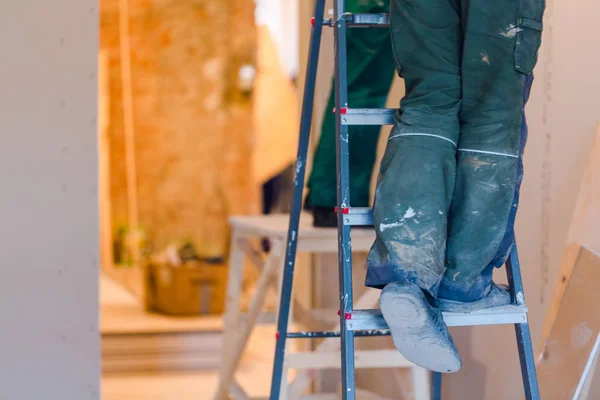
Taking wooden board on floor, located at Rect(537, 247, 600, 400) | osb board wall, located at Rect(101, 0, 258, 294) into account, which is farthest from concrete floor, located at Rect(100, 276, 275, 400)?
wooden board on floor, located at Rect(537, 247, 600, 400)

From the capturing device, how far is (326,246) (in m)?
2.12

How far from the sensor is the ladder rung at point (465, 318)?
1282 millimetres

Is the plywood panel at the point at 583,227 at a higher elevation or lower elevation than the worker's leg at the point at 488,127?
lower

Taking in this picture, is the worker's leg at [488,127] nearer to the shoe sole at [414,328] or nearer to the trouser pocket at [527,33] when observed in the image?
the trouser pocket at [527,33]

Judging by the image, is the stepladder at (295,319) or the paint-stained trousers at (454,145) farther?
the stepladder at (295,319)

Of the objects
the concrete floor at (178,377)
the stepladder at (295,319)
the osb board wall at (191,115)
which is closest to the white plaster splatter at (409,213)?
the stepladder at (295,319)

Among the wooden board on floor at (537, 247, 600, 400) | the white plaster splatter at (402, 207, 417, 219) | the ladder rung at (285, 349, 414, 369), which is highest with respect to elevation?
the white plaster splatter at (402, 207, 417, 219)

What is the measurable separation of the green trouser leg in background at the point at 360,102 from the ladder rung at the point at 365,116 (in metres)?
0.60

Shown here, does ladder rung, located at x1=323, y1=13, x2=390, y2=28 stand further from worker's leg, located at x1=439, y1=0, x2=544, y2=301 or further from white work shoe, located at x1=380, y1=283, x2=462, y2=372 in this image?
white work shoe, located at x1=380, y1=283, x2=462, y2=372

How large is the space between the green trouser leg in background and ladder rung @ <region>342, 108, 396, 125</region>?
0.60 m

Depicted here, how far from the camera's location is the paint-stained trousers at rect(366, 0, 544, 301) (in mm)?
1266

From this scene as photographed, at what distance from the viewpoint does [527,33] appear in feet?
4.27

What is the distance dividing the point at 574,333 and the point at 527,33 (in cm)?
64

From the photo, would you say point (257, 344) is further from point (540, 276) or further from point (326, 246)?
point (540, 276)
